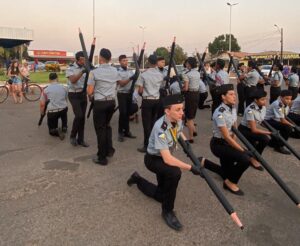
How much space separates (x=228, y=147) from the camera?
4.17 m

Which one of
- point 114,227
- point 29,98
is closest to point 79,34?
point 114,227

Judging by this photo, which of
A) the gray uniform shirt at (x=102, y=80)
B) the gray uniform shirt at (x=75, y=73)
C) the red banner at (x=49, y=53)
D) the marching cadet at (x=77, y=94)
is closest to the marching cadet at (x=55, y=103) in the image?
the marching cadet at (x=77, y=94)

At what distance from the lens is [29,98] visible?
12.7 meters

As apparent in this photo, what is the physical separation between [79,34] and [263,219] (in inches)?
168

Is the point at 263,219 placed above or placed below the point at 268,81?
below

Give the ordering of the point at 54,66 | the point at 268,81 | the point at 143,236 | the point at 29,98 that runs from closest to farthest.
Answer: the point at 143,236
the point at 268,81
the point at 29,98
the point at 54,66

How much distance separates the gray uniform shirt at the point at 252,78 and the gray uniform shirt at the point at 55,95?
5.10 meters

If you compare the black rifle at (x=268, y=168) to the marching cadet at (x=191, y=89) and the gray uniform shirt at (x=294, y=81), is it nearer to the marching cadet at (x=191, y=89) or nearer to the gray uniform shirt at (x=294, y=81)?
the marching cadet at (x=191, y=89)

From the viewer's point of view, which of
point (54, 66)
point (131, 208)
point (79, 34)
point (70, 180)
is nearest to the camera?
point (131, 208)

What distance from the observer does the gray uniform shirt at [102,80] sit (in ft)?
16.5

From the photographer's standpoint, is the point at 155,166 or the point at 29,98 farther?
the point at 29,98

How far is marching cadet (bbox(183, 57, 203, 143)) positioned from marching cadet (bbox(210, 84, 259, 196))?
2.24 meters

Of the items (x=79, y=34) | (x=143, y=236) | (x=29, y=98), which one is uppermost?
(x=79, y=34)

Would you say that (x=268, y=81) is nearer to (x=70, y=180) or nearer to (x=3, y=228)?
(x=70, y=180)
